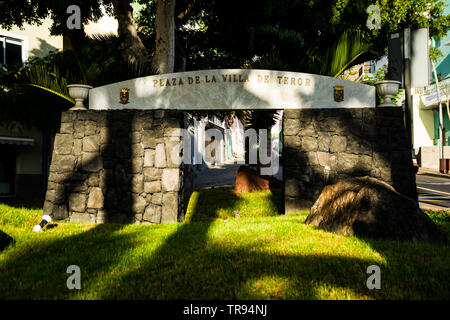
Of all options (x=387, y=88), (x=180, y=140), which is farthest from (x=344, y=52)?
(x=180, y=140)

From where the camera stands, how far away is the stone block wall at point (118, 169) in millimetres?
6004

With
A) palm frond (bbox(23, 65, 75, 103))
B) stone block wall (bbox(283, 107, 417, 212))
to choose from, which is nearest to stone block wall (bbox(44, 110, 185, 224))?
palm frond (bbox(23, 65, 75, 103))

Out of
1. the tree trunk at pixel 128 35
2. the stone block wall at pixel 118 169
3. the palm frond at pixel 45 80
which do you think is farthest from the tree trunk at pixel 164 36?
the stone block wall at pixel 118 169

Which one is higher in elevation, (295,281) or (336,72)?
(336,72)

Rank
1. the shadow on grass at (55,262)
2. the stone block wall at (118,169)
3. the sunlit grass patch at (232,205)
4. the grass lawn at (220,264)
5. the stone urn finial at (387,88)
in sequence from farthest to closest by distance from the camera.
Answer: the sunlit grass patch at (232,205) → the stone block wall at (118,169) → the stone urn finial at (387,88) → the shadow on grass at (55,262) → the grass lawn at (220,264)

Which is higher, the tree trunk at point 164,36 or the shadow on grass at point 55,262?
the tree trunk at point 164,36

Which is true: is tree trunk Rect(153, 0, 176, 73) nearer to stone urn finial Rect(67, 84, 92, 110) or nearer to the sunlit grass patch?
stone urn finial Rect(67, 84, 92, 110)

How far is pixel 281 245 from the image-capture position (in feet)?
12.5

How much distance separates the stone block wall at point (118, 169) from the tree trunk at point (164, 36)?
11.4 feet

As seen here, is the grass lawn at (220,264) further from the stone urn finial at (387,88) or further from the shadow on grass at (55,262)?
the stone urn finial at (387,88)

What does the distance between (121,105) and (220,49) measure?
6670 millimetres
